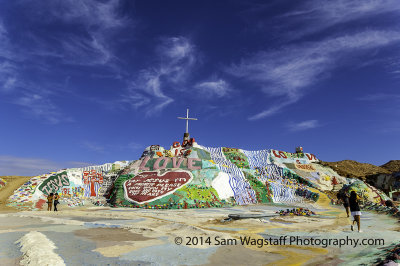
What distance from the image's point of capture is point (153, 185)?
97.2 ft

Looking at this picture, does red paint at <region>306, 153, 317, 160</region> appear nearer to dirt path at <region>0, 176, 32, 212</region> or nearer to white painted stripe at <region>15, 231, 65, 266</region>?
dirt path at <region>0, 176, 32, 212</region>

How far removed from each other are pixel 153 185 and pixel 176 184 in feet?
8.23

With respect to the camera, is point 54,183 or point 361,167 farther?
point 361,167

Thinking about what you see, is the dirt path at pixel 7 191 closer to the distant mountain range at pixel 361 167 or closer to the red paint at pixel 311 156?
the red paint at pixel 311 156

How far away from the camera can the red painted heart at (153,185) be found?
28188 millimetres

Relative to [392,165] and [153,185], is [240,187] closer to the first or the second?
[153,185]

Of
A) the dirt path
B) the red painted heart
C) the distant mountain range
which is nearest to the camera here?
the dirt path

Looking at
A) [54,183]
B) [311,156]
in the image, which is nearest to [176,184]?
[54,183]

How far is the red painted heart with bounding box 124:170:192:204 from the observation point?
1110 inches

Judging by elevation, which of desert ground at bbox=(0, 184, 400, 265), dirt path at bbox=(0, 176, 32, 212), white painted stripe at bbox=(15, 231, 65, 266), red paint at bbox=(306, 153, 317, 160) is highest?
red paint at bbox=(306, 153, 317, 160)

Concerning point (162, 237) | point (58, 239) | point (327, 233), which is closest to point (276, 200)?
point (327, 233)

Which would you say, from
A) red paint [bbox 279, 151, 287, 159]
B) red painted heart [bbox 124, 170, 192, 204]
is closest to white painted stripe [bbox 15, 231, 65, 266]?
red painted heart [bbox 124, 170, 192, 204]

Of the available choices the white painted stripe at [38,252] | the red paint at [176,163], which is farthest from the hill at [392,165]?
the white painted stripe at [38,252]

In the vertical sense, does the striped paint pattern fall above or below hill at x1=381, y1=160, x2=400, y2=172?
below
